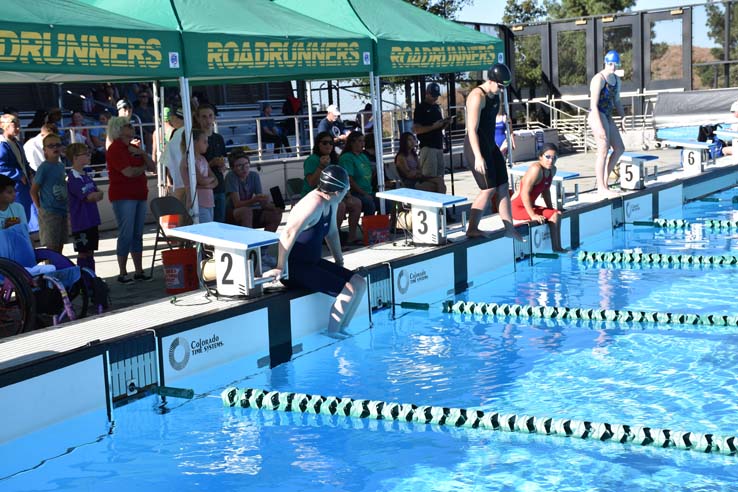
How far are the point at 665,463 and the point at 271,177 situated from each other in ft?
37.1

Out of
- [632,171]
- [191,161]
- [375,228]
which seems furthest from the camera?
[632,171]

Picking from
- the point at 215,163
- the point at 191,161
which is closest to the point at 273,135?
the point at 215,163

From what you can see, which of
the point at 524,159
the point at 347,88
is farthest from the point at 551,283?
the point at 524,159

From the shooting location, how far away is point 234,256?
688cm

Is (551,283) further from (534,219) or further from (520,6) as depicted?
(520,6)

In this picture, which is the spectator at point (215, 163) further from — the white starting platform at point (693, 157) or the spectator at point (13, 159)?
the white starting platform at point (693, 157)

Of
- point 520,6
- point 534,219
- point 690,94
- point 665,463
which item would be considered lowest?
point 665,463

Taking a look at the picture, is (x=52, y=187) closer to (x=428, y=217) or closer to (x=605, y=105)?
(x=428, y=217)

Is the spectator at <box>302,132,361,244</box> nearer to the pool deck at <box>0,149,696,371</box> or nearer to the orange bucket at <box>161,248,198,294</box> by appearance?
the pool deck at <box>0,149,696,371</box>

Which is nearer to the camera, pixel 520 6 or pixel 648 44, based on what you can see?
pixel 648 44

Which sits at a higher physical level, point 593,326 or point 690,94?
point 690,94

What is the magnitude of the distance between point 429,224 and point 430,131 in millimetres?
2706

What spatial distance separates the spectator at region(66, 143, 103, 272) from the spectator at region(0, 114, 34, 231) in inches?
28.2

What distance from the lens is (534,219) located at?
10.2 meters
